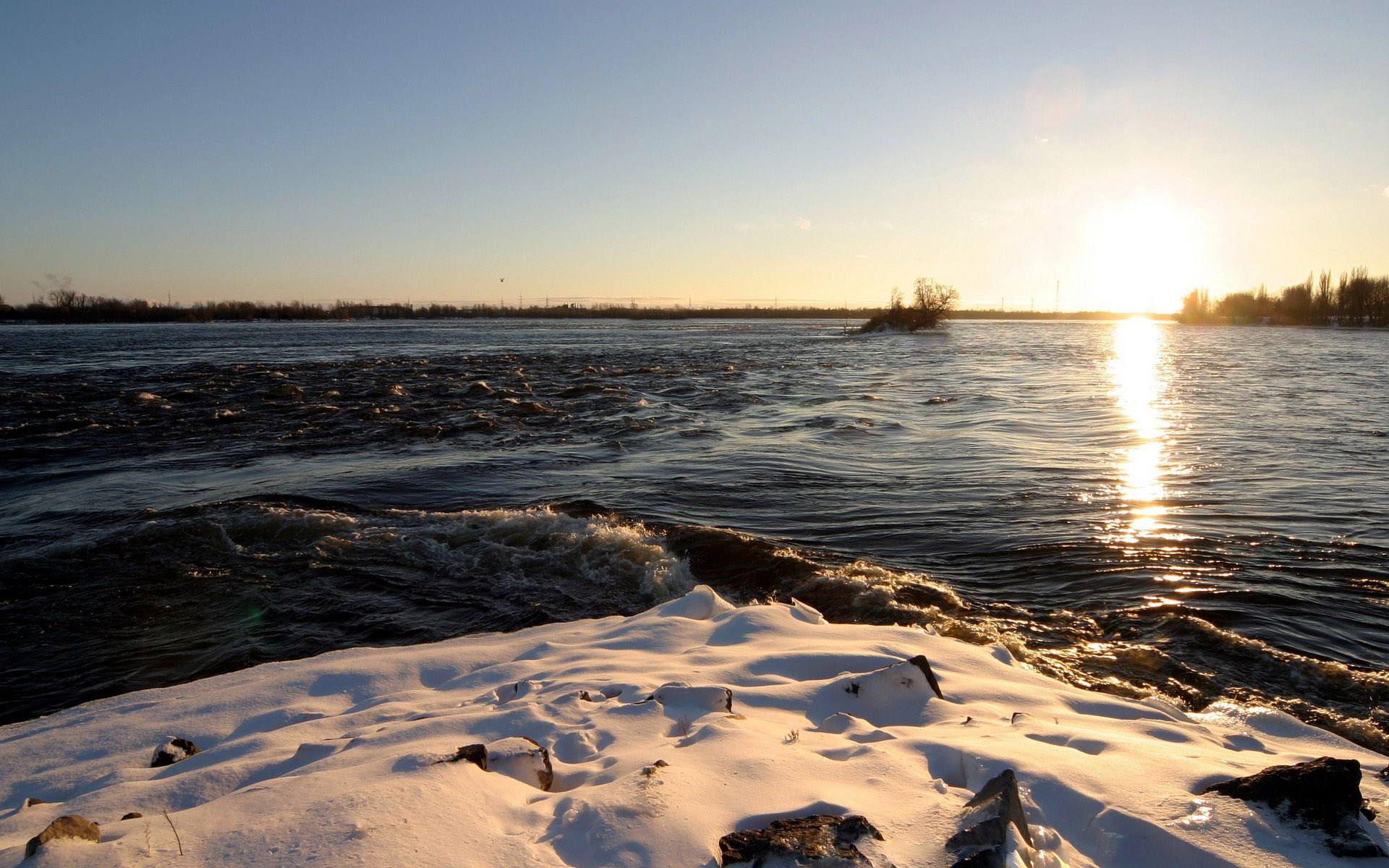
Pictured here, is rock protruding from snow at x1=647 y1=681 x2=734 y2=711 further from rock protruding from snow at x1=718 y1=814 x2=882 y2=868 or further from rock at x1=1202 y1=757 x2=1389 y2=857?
rock at x1=1202 y1=757 x2=1389 y2=857

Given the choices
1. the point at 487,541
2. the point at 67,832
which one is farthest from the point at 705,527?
the point at 67,832

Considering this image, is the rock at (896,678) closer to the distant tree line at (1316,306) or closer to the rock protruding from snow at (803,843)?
the rock protruding from snow at (803,843)

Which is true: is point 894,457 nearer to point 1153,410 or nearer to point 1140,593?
point 1140,593

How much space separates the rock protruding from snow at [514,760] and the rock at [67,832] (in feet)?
3.49

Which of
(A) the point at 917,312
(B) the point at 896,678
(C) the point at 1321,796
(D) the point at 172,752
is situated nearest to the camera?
(C) the point at 1321,796

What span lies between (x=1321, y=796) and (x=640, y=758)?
7.62 ft

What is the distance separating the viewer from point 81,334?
180ft

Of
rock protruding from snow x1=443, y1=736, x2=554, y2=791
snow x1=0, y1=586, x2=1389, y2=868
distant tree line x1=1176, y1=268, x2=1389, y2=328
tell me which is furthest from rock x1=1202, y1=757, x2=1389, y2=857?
distant tree line x1=1176, y1=268, x2=1389, y2=328

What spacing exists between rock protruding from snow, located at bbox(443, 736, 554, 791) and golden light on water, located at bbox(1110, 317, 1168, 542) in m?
6.42

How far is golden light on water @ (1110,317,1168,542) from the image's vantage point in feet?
26.0

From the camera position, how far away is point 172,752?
3.30 m

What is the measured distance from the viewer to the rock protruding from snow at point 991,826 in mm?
2145

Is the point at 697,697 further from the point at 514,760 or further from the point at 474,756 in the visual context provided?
the point at 474,756

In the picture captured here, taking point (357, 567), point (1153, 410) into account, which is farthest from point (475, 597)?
point (1153, 410)
